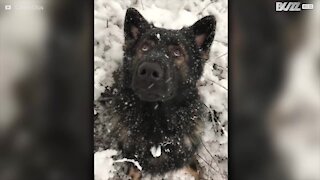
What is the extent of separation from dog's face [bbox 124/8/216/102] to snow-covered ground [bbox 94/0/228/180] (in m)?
0.03

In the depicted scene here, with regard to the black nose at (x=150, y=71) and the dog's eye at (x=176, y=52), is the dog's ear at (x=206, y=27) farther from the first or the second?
the black nose at (x=150, y=71)

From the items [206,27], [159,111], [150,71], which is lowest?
[159,111]

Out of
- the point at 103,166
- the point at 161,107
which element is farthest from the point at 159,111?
the point at 103,166

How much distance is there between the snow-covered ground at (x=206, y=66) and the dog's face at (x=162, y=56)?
28 millimetres

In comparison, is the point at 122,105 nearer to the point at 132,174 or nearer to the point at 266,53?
the point at 132,174

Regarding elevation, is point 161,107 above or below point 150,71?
below

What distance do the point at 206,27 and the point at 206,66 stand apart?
0.49ft

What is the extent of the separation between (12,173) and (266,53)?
1085 mm

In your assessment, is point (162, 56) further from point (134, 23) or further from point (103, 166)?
point (103, 166)

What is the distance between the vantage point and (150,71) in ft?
4.75

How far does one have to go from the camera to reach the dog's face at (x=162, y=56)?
1460 mm

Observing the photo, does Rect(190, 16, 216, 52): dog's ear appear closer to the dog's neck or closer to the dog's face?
the dog's face

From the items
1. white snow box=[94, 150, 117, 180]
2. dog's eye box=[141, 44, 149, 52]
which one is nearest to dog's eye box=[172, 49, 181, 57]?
dog's eye box=[141, 44, 149, 52]

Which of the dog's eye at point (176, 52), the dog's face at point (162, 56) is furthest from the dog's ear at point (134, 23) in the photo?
the dog's eye at point (176, 52)
